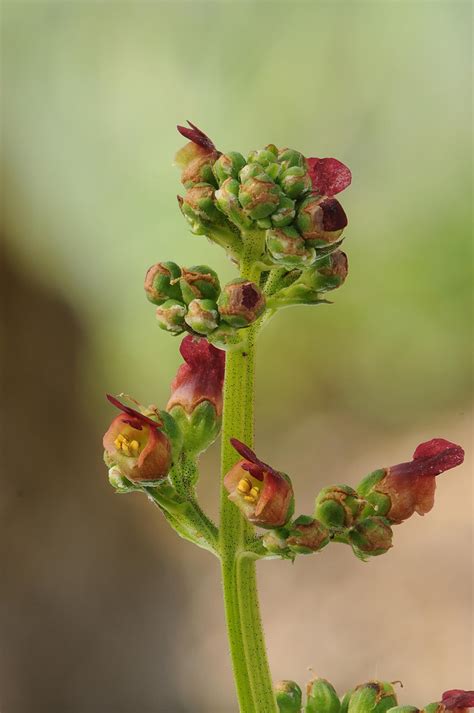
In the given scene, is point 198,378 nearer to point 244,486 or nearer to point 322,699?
point 244,486

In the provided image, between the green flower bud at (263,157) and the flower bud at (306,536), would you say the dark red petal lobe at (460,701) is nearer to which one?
the flower bud at (306,536)

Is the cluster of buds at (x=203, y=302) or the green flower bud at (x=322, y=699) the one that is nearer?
the cluster of buds at (x=203, y=302)

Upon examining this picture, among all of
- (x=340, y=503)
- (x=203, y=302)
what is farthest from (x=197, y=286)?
(x=340, y=503)

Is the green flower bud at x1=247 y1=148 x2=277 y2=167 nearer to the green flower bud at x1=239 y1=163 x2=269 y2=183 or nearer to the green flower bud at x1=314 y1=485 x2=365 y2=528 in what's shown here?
the green flower bud at x1=239 y1=163 x2=269 y2=183

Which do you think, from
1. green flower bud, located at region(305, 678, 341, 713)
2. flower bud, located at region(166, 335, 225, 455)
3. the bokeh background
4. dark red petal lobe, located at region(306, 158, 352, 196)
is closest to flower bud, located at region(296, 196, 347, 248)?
dark red petal lobe, located at region(306, 158, 352, 196)

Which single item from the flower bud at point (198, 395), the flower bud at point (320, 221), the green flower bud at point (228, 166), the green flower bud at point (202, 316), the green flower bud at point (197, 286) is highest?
the green flower bud at point (228, 166)

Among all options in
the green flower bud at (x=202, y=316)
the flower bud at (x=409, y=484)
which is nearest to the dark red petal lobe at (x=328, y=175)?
the green flower bud at (x=202, y=316)
